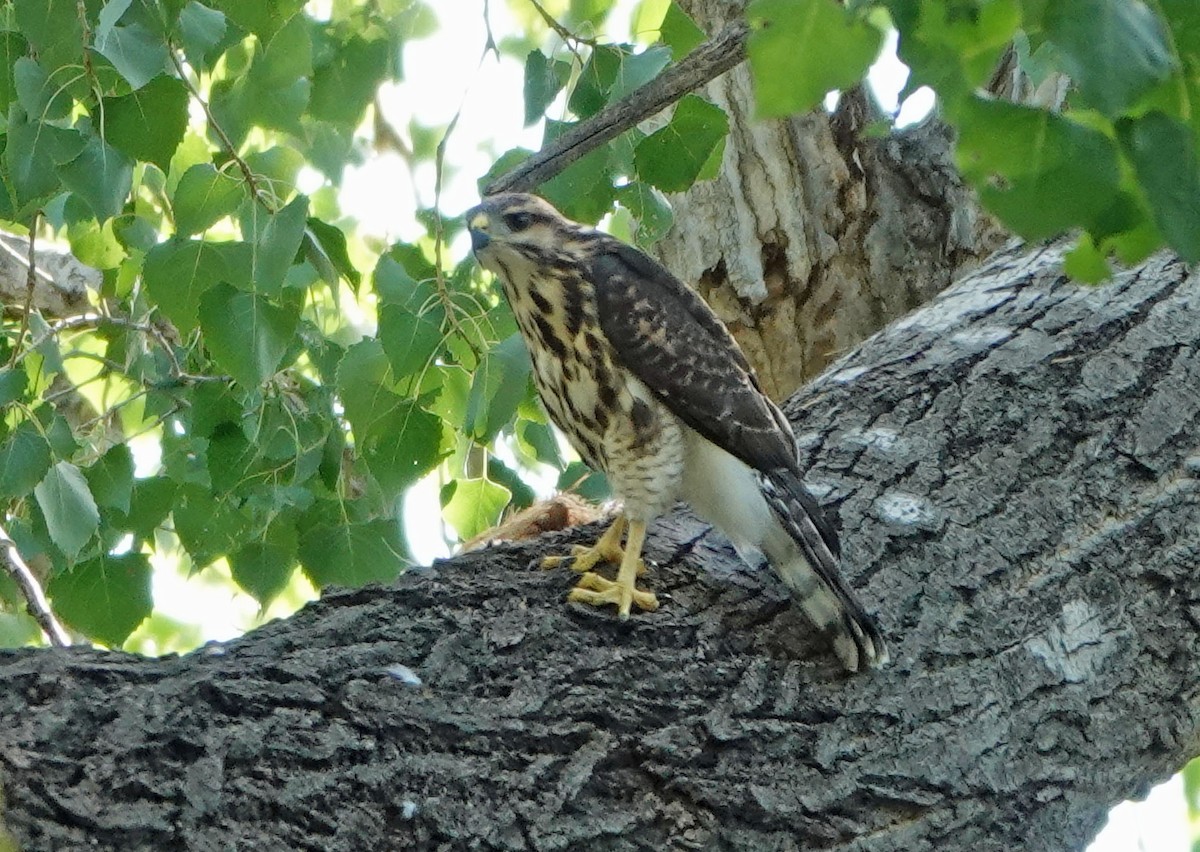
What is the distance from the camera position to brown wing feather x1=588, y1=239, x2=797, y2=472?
255cm

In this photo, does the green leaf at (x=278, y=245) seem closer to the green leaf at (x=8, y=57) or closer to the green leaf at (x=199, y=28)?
the green leaf at (x=199, y=28)

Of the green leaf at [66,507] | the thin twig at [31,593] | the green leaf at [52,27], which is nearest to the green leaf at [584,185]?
the green leaf at [52,27]

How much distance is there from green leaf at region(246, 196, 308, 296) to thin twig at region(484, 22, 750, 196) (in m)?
0.31

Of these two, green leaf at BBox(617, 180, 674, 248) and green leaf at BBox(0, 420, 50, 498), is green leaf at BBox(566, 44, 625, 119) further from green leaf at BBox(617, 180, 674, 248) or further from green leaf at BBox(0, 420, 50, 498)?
green leaf at BBox(0, 420, 50, 498)

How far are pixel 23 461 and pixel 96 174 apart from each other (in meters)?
0.71

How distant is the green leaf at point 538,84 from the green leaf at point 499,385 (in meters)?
0.43

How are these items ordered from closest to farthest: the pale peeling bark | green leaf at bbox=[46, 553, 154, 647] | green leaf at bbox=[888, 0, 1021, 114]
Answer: green leaf at bbox=[888, 0, 1021, 114], green leaf at bbox=[46, 553, 154, 647], the pale peeling bark

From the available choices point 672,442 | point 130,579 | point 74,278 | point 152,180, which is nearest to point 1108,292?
point 672,442

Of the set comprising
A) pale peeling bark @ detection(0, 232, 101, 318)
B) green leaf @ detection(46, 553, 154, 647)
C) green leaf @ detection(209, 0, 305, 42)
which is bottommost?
green leaf @ detection(46, 553, 154, 647)

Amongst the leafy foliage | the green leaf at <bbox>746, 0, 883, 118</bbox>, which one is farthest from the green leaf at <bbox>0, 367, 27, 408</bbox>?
the green leaf at <bbox>746, 0, 883, 118</bbox>

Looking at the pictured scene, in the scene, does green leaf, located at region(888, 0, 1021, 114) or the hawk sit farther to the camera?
the hawk

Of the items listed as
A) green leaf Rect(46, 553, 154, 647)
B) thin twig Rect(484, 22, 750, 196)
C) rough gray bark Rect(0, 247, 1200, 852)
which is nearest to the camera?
rough gray bark Rect(0, 247, 1200, 852)

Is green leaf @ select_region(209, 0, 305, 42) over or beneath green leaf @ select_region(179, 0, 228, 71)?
beneath

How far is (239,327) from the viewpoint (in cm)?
238
